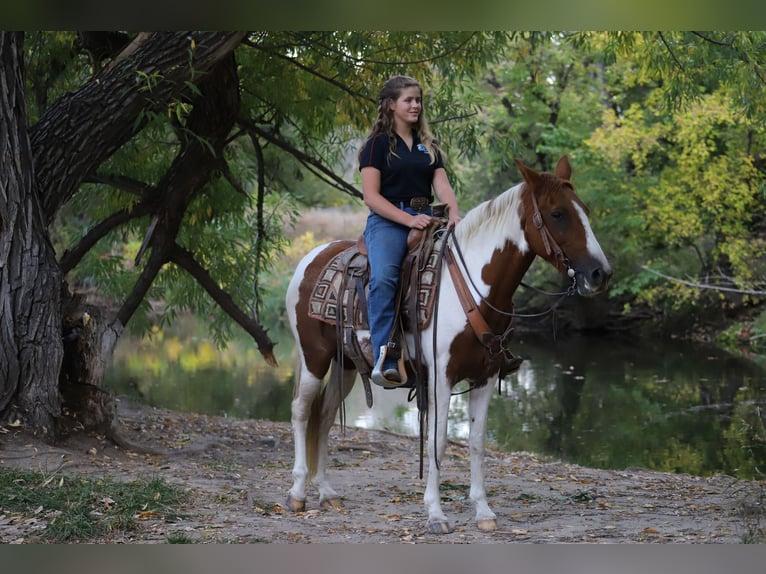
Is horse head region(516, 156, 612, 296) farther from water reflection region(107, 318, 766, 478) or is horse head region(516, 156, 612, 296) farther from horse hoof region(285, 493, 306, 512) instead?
water reflection region(107, 318, 766, 478)

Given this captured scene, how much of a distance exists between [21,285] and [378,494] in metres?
2.57

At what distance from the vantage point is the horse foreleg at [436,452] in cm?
432

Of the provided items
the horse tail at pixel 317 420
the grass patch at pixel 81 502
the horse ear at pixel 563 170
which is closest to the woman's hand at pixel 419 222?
the horse ear at pixel 563 170

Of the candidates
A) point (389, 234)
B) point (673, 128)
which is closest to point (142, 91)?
point (389, 234)

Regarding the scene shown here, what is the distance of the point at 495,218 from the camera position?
430 centimetres

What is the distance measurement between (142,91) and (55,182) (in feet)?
2.74

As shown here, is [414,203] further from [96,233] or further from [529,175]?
[96,233]

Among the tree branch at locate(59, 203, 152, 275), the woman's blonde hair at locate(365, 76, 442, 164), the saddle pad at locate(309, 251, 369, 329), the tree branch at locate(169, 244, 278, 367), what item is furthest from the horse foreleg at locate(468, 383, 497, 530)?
the tree branch at locate(59, 203, 152, 275)

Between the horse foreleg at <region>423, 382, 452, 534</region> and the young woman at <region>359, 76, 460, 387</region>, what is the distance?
0.75ft

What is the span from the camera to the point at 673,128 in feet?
49.8

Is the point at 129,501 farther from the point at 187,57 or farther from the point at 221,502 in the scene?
the point at 187,57

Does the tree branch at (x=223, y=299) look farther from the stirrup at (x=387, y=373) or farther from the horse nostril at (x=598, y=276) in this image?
the horse nostril at (x=598, y=276)

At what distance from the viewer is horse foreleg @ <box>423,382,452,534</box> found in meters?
4.32
